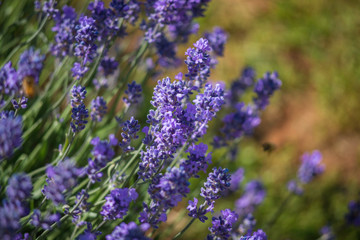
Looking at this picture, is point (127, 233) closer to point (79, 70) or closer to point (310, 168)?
point (79, 70)

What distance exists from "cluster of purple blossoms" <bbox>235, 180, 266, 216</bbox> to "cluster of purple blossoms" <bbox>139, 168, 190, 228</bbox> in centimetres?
180

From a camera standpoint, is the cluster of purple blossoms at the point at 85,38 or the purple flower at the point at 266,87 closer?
the cluster of purple blossoms at the point at 85,38

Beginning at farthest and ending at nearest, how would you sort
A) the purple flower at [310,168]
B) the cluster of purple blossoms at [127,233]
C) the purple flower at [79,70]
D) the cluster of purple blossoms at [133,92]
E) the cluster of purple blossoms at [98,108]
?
the purple flower at [310,168] → the cluster of purple blossoms at [133,92] → the cluster of purple blossoms at [98,108] → the purple flower at [79,70] → the cluster of purple blossoms at [127,233]

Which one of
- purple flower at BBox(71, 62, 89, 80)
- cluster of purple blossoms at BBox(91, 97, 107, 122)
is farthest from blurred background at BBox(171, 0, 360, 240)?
purple flower at BBox(71, 62, 89, 80)

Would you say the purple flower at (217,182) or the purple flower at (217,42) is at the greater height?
the purple flower at (217,42)

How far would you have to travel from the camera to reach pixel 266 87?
2.76 metres

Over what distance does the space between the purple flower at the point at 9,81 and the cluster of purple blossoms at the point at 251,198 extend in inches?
92.2

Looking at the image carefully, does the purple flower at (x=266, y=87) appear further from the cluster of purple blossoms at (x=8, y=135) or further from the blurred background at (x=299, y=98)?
the cluster of purple blossoms at (x=8, y=135)

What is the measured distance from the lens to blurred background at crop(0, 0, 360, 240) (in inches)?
169

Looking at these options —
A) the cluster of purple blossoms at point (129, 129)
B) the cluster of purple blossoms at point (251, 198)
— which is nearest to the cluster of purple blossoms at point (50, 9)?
the cluster of purple blossoms at point (129, 129)

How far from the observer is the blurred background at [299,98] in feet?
14.0

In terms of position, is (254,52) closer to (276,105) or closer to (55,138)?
(276,105)

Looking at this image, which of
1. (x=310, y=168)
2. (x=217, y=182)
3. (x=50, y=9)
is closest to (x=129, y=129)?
(x=217, y=182)

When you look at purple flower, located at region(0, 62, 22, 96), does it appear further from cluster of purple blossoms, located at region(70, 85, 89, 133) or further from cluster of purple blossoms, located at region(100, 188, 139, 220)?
cluster of purple blossoms, located at region(100, 188, 139, 220)
